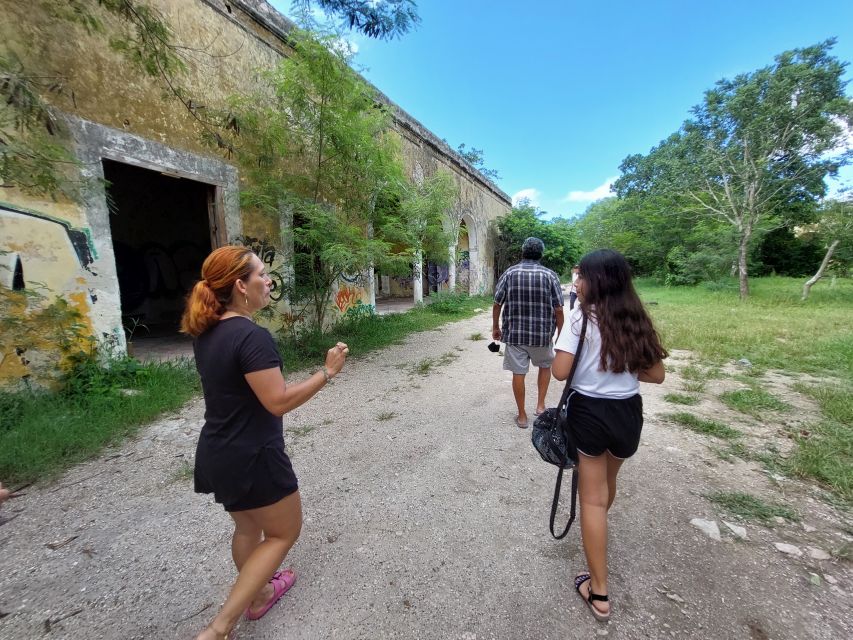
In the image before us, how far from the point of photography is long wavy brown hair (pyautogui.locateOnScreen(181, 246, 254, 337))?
4.18 ft

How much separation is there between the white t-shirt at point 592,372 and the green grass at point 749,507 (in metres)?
1.39

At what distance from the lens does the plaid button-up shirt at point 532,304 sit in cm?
324

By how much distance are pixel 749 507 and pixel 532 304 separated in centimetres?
200

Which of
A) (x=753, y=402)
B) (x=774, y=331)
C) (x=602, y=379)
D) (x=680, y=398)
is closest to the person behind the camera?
(x=602, y=379)

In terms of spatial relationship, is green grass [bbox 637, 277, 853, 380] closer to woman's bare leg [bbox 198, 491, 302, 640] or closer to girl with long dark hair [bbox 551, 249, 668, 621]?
girl with long dark hair [bbox 551, 249, 668, 621]

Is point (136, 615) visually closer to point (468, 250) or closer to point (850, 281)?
point (468, 250)

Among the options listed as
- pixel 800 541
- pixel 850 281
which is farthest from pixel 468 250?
pixel 850 281

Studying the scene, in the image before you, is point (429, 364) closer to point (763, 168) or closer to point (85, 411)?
point (85, 411)

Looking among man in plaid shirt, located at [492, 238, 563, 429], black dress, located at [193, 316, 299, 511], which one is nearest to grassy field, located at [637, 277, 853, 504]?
man in plaid shirt, located at [492, 238, 563, 429]

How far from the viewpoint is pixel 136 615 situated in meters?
1.59

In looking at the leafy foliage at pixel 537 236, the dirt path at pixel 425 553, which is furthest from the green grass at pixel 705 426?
the leafy foliage at pixel 537 236

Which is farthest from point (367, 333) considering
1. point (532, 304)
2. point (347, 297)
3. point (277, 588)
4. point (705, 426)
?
point (277, 588)

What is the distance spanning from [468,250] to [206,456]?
1563 cm

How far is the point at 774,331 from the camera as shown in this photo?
7.27 m
